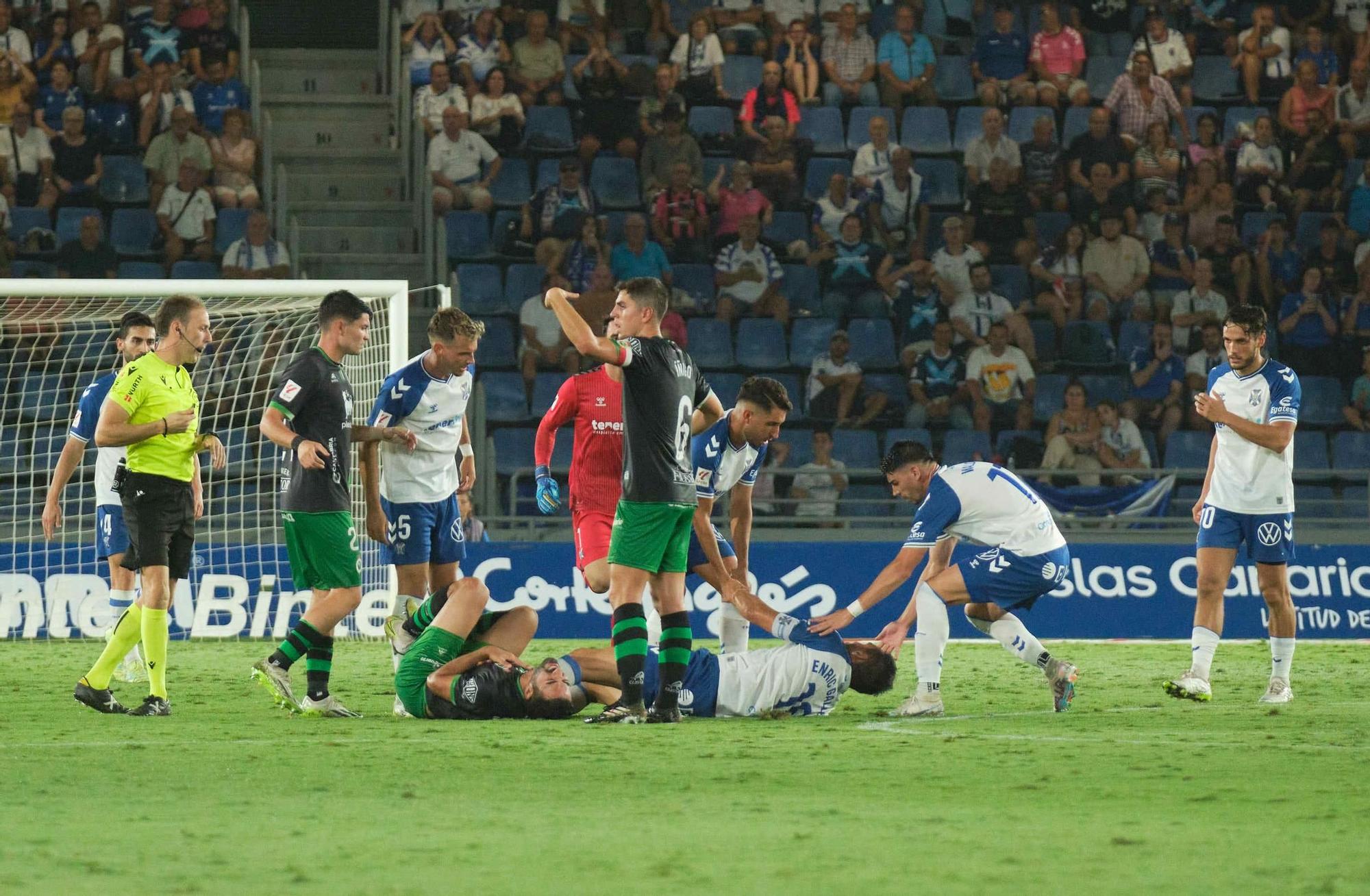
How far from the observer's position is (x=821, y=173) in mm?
18266

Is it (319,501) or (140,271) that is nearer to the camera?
(319,501)

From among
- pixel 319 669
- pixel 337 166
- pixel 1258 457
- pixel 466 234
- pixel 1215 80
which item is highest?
pixel 1215 80

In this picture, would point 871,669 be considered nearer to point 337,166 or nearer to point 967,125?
point 967,125

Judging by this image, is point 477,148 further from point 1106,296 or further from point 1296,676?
point 1296,676

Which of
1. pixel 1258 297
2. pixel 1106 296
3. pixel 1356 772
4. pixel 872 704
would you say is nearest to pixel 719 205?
pixel 1106 296

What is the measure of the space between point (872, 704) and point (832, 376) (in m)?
8.00

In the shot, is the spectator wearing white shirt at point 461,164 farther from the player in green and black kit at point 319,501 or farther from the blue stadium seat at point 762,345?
the player in green and black kit at point 319,501

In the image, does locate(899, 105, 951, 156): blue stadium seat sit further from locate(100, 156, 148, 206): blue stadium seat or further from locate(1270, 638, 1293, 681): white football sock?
locate(1270, 638, 1293, 681): white football sock

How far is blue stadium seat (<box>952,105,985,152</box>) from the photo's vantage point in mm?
18828

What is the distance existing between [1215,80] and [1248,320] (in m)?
11.6

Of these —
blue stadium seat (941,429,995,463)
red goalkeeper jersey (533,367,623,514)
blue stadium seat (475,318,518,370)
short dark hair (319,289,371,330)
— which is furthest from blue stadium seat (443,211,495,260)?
short dark hair (319,289,371,330)

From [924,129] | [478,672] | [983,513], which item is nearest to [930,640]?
[983,513]

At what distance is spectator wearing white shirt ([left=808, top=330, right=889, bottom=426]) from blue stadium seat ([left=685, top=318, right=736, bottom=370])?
853 millimetres

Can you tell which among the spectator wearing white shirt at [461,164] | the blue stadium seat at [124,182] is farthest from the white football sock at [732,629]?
the blue stadium seat at [124,182]
